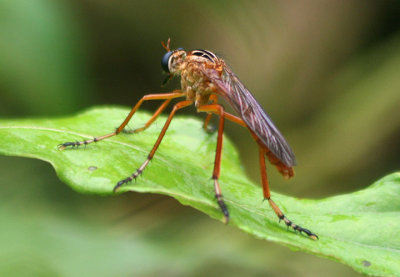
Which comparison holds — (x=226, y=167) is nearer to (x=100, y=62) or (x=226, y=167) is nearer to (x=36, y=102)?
→ (x=36, y=102)

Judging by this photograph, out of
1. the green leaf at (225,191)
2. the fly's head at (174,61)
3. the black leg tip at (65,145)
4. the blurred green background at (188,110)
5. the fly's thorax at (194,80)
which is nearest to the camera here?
the green leaf at (225,191)

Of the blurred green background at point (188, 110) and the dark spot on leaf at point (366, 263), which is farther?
the blurred green background at point (188, 110)

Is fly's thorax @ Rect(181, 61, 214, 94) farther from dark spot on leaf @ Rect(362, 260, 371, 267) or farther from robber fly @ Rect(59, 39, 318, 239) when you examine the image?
dark spot on leaf @ Rect(362, 260, 371, 267)

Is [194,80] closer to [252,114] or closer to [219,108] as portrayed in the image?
[219,108]

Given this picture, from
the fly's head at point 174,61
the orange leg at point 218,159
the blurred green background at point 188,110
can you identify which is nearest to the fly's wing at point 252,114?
the orange leg at point 218,159

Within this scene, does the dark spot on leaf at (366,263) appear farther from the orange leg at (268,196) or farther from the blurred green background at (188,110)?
the blurred green background at (188,110)

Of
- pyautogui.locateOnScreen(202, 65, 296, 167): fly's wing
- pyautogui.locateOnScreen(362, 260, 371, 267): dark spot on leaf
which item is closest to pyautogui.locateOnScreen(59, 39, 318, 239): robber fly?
pyautogui.locateOnScreen(202, 65, 296, 167): fly's wing
